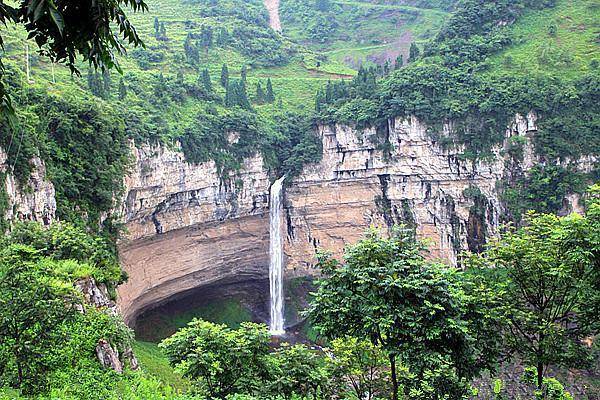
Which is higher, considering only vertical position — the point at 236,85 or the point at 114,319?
the point at 236,85

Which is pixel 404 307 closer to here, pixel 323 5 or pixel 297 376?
pixel 297 376

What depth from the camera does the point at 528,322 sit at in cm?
1115

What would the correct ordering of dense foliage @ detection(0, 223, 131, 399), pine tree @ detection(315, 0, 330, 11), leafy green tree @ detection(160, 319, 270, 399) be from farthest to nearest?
pine tree @ detection(315, 0, 330, 11)
leafy green tree @ detection(160, 319, 270, 399)
dense foliage @ detection(0, 223, 131, 399)

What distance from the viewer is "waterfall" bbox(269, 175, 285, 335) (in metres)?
35.1

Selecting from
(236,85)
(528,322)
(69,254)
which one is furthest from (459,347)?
(236,85)

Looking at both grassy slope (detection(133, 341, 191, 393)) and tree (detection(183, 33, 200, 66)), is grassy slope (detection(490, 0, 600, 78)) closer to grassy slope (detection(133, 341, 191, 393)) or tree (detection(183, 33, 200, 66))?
tree (detection(183, 33, 200, 66))

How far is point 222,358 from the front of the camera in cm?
1170

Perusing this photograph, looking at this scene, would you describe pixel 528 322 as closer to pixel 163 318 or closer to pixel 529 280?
pixel 529 280

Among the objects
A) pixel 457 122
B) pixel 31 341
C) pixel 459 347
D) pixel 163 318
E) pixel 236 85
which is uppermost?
pixel 236 85

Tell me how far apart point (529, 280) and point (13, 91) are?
20044 mm

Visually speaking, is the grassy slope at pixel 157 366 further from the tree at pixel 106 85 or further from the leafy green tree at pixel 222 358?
the tree at pixel 106 85

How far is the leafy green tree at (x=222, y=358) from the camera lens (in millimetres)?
11422

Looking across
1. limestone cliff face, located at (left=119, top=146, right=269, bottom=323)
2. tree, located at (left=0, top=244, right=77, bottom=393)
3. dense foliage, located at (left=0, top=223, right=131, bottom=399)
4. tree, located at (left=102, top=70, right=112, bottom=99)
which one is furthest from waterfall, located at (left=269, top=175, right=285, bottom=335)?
tree, located at (left=0, top=244, right=77, bottom=393)

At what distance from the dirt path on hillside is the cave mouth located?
37637mm
